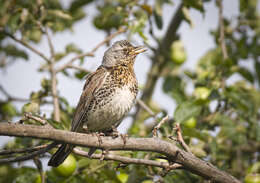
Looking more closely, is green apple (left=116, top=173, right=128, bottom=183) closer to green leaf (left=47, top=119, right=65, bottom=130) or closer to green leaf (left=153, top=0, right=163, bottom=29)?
green leaf (left=47, top=119, right=65, bottom=130)

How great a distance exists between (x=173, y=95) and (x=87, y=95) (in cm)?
138

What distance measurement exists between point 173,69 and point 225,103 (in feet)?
6.89

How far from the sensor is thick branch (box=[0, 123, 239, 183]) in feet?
8.59

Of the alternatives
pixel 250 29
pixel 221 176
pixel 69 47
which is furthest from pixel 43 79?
pixel 250 29

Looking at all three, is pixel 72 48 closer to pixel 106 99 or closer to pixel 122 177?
pixel 106 99

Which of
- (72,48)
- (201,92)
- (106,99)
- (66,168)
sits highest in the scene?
(72,48)

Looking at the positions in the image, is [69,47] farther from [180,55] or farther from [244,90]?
[244,90]

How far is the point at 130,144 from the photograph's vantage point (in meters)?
3.12

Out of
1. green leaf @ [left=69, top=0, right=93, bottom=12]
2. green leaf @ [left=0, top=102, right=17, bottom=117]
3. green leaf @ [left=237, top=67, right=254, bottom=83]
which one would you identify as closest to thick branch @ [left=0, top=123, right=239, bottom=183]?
green leaf @ [left=237, top=67, right=254, bottom=83]

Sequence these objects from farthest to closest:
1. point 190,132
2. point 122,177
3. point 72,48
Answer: point 72,48, point 122,177, point 190,132

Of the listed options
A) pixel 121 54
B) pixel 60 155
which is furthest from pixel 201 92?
pixel 60 155

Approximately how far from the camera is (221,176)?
3.33 m

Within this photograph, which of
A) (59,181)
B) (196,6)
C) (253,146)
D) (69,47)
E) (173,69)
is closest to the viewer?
(59,181)

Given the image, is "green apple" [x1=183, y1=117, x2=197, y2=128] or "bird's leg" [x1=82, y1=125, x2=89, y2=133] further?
"green apple" [x1=183, y1=117, x2=197, y2=128]
